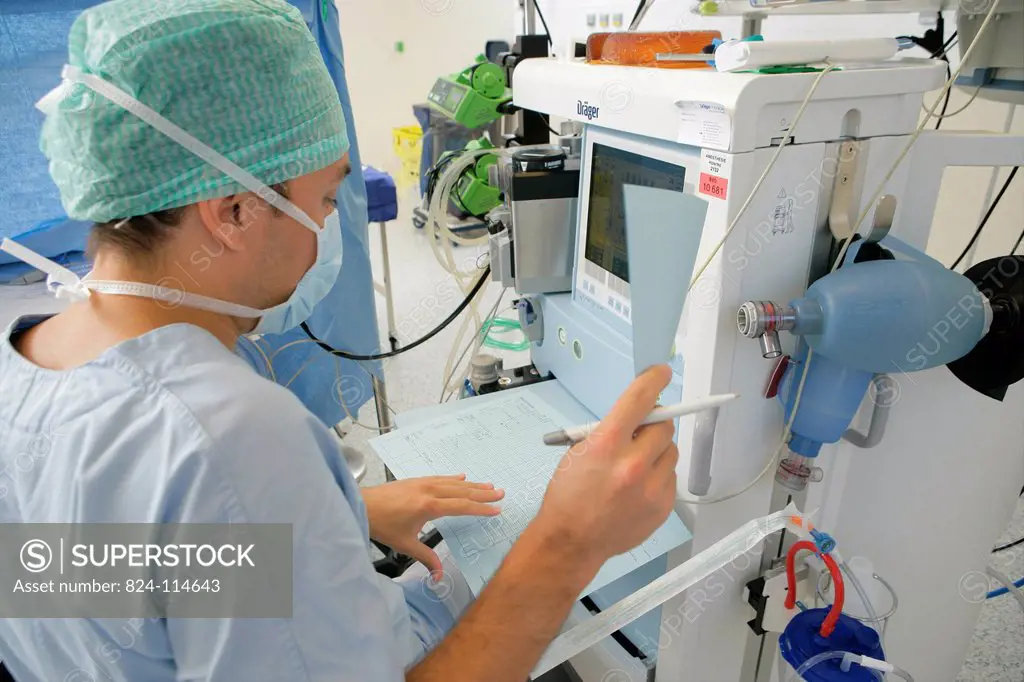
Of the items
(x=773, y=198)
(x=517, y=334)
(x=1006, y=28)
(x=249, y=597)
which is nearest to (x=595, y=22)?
(x=517, y=334)

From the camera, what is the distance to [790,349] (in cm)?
93

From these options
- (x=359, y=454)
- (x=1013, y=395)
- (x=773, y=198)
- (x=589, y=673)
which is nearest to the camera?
(x=773, y=198)

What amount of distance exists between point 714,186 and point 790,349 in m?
0.27

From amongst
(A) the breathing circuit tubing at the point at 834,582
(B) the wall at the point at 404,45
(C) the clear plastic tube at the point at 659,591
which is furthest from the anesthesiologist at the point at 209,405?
(B) the wall at the point at 404,45

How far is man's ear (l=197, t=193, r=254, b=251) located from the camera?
2.24 feet

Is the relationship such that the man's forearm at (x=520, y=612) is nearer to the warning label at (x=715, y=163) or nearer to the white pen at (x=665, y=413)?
the white pen at (x=665, y=413)

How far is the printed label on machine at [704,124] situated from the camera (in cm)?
80

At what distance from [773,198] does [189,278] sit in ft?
2.36

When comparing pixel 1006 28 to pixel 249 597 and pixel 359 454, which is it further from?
pixel 359 454

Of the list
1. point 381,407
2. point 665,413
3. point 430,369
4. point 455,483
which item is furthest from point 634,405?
point 430,369

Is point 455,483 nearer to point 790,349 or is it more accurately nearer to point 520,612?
point 520,612

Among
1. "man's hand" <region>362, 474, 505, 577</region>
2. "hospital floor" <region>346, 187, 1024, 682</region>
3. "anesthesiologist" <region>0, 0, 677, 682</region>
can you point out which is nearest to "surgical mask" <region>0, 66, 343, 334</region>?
"anesthesiologist" <region>0, 0, 677, 682</region>

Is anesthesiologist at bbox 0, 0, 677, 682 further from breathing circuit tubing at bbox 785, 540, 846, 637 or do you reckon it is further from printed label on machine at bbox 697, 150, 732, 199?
breathing circuit tubing at bbox 785, 540, 846, 637

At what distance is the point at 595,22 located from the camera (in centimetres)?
362
